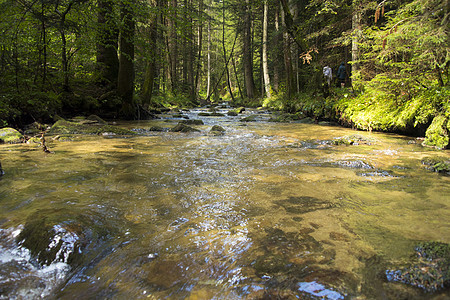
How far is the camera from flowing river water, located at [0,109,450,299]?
1436mm

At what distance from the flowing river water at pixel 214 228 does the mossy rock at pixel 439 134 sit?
6.69ft

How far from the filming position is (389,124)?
7.54 meters

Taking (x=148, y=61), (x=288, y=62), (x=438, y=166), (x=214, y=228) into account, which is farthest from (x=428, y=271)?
(x=288, y=62)

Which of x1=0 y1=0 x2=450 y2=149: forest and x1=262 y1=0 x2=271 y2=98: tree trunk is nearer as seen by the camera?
x1=0 y1=0 x2=450 y2=149: forest

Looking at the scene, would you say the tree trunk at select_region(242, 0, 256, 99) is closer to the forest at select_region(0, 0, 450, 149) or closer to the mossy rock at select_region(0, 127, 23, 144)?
the forest at select_region(0, 0, 450, 149)

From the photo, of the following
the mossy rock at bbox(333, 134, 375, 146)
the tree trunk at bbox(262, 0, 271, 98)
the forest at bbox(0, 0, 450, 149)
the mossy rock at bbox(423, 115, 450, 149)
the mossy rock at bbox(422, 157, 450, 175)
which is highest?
the tree trunk at bbox(262, 0, 271, 98)

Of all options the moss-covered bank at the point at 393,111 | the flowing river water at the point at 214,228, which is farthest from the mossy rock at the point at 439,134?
the flowing river water at the point at 214,228

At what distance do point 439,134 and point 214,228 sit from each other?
18.5 feet

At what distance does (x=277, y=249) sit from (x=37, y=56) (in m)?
10.4

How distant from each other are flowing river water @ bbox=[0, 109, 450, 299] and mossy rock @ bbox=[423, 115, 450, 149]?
2.04m

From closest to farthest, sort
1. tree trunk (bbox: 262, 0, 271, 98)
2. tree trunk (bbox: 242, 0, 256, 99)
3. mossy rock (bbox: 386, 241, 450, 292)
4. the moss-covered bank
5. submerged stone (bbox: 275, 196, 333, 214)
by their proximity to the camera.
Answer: mossy rock (bbox: 386, 241, 450, 292), submerged stone (bbox: 275, 196, 333, 214), the moss-covered bank, tree trunk (bbox: 262, 0, 271, 98), tree trunk (bbox: 242, 0, 256, 99)

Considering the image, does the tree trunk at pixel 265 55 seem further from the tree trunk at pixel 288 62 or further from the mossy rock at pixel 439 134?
the mossy rock at pixel 439 134

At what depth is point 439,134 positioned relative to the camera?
5.25 m

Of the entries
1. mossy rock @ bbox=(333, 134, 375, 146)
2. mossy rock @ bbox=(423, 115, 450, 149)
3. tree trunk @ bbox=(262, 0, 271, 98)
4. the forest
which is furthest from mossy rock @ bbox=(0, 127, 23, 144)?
tree trunk @ bbox=(262, 0, 271, 98)
